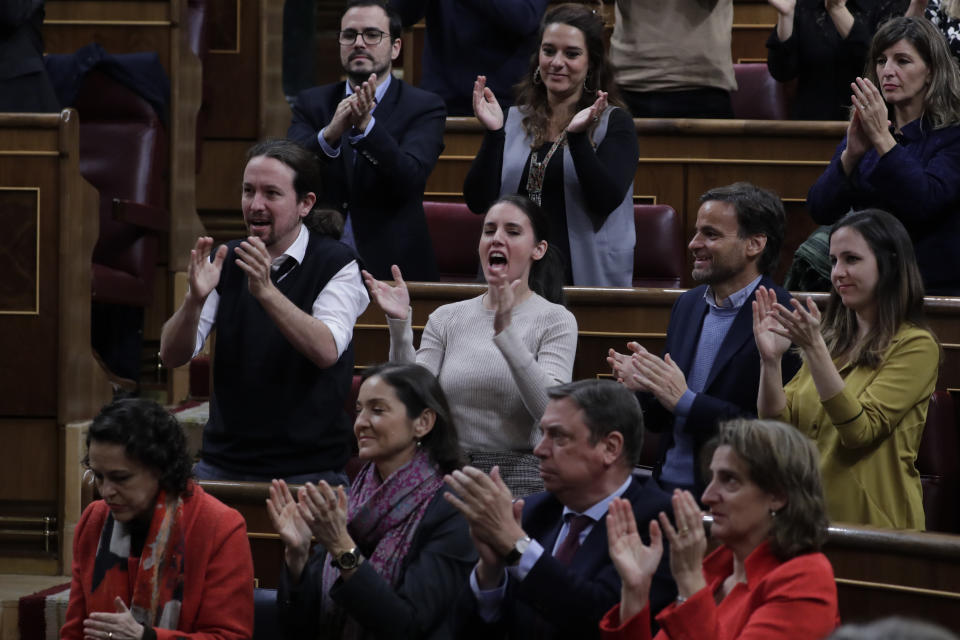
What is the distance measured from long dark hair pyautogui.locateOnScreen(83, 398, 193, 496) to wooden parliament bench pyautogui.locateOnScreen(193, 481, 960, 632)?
555 millimetres

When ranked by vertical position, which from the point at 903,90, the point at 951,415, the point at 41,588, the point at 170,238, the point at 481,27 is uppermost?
the point at 481,27

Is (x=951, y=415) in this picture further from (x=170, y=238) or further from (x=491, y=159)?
(x=170, y=238)

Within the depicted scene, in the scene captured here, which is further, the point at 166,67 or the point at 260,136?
the point at 260,136

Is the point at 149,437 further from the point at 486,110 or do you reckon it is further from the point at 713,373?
the point at 486,110

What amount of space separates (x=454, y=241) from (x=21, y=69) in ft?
2.15

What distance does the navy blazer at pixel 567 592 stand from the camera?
40.8 inches

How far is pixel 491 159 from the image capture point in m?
1.80

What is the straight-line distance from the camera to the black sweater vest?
4.71ft

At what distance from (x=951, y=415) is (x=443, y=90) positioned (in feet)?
3.56

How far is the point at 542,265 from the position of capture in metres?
1.55

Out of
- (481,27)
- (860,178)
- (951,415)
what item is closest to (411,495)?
(951,415)

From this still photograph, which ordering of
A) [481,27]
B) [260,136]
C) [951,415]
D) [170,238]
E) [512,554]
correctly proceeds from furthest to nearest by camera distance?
[260,136] → [170,238] → [481,27] → [951,415] → [512,554]

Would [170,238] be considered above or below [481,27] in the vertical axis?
below

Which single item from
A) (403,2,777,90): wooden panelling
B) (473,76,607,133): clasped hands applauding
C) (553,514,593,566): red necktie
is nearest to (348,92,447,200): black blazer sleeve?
(473,76,607,133): clasped hands applauding
